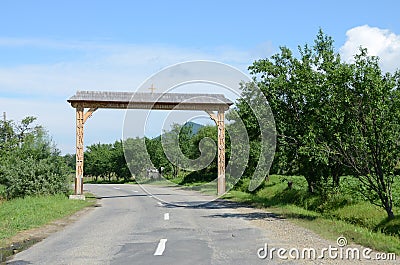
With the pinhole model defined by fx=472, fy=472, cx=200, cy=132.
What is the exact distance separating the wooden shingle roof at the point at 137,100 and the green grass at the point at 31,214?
6.07 meters

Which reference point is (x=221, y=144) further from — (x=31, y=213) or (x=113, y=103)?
(x=31, y=213)

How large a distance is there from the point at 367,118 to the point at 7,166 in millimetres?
22058

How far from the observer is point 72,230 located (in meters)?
14.9

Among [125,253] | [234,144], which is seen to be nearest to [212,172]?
[234,144]

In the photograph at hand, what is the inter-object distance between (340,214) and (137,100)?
1498cm

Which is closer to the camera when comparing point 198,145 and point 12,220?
point 12,220

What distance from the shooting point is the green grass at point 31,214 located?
596 inches

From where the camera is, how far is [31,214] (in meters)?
18.9

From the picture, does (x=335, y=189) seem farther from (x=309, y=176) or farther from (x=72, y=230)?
(x=72, y=230)

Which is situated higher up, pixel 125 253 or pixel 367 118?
pixel 367 118

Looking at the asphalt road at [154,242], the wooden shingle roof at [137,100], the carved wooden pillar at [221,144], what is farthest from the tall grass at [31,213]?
the carved wooden pillar at [221,144]

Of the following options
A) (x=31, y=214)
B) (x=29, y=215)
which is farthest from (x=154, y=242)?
(x=31, y=214)

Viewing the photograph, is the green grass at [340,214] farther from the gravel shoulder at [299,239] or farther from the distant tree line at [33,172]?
the distant tree line at [33,172]

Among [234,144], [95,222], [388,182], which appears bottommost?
[95,222]
